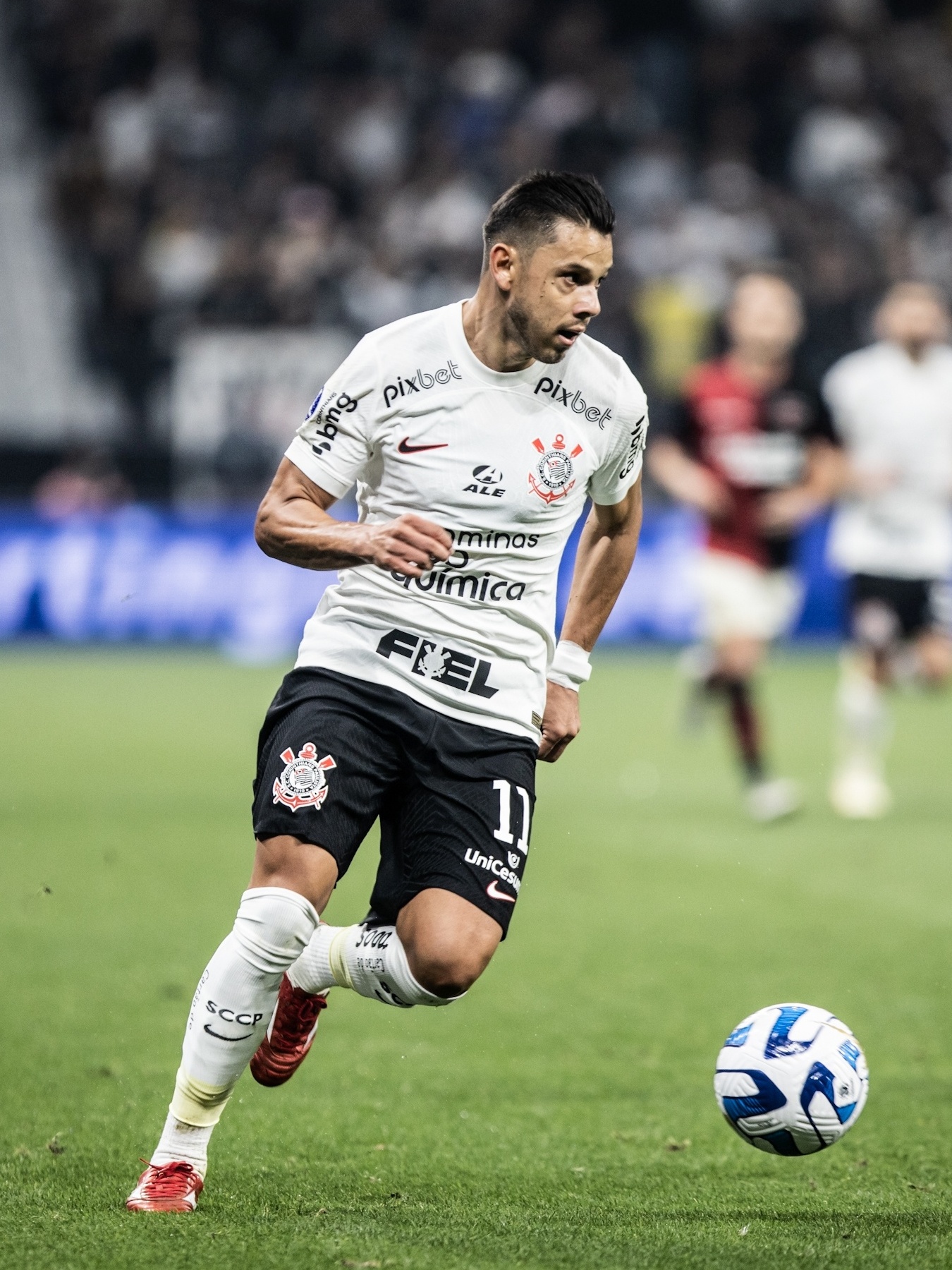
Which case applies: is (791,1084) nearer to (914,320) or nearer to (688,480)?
(688,480)

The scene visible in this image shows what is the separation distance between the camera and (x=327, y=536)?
152 inches

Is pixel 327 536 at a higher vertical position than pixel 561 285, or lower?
lower

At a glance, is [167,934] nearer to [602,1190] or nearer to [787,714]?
[602,1190]

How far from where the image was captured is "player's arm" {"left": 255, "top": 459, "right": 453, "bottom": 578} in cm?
375

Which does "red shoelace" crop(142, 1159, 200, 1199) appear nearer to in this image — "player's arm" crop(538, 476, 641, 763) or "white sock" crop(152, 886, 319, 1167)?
"white sock" crop(152, 886, 319, 1167)

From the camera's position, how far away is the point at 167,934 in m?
6.91

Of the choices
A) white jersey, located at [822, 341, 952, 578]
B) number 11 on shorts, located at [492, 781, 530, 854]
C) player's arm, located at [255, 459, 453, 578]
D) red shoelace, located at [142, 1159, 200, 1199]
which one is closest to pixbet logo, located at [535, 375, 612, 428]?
player's arm, located at [255, 459, 453, 578]

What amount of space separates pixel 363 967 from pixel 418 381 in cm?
133

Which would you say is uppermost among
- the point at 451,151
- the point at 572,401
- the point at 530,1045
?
the point at 451,151

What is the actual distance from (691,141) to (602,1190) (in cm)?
2054

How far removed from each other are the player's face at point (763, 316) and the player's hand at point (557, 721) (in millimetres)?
5442

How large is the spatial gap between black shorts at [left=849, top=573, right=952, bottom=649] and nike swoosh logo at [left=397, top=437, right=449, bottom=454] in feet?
20.3

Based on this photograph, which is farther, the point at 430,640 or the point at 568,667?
the point at 568,667

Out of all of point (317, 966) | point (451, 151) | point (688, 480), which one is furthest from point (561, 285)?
point (451, 151)
